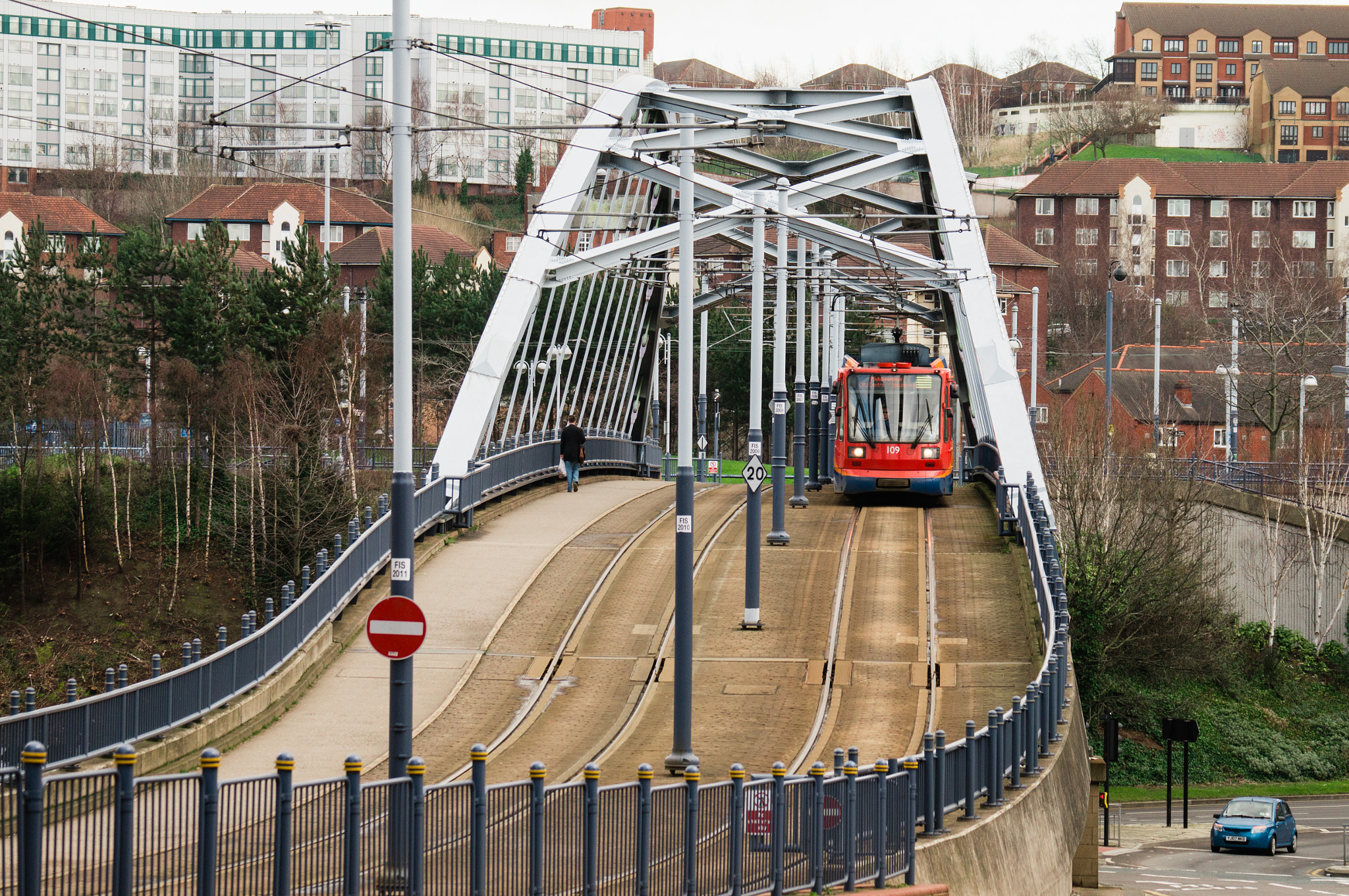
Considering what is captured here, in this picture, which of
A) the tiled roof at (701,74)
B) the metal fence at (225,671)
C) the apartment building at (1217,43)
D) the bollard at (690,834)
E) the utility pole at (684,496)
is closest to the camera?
the bollard at (690,834)

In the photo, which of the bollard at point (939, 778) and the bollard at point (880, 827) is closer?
the bollard at point (880, 827)

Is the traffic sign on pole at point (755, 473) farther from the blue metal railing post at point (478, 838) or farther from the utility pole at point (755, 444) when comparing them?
the blue metal railing post at point (478, 838)

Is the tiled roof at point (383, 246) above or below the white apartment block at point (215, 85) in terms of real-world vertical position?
below

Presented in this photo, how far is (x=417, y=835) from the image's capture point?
38.6 ft

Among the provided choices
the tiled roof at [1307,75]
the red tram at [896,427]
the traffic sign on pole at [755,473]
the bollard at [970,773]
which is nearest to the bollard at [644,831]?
the bollard at [970,773]

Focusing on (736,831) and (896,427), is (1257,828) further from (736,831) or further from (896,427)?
(736,831)

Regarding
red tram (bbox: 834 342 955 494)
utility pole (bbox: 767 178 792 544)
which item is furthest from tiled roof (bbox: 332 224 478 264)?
utility pole (bbox: 767 178 792 544)

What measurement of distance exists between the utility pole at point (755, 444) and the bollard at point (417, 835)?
40.5 feet

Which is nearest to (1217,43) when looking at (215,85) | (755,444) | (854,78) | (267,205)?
(854,78)

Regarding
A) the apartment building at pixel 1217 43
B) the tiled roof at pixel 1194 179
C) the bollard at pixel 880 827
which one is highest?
the apartment building at pixel 1217 43

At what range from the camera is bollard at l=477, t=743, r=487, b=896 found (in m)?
12.0

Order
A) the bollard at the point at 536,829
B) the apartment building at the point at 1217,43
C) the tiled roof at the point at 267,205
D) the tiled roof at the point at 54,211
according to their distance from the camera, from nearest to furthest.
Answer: the bollard at the point at 536,829 < the tiled roof at the point at 54,211 < the tiled roof at the point at 267,205 < the apartment building at the point at 1217,43

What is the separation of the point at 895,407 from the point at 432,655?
15.7m

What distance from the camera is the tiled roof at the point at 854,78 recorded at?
17875 cm
